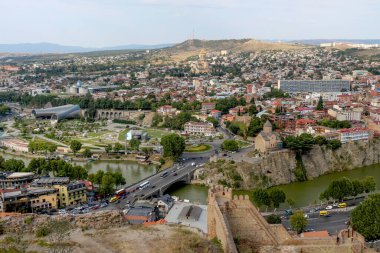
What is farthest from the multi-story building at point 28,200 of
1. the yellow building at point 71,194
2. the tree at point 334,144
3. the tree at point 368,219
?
the tree at point 334,144

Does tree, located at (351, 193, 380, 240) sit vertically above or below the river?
above

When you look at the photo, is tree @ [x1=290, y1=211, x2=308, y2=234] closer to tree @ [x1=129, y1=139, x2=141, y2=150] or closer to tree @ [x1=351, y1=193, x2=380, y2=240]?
tree @ [x1=351, y1=193, x2=380, y2=240]

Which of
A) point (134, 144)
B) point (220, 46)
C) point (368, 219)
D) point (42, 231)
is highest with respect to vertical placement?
point (220, 46)

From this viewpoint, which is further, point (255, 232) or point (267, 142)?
point (267, 142)

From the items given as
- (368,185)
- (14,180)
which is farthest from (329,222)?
(14,180)

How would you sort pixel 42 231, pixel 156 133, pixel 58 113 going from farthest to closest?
pixel 58 113
pixel 156 133
pixel 42 231

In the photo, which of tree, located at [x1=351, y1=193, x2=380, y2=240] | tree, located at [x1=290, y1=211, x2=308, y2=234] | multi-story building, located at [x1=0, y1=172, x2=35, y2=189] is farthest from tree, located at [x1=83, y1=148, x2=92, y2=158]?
tree, located at [x1=351, y1=193, x2=380, y2=240]

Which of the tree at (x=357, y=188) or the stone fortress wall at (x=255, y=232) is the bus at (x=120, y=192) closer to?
the tree at (x=357, y=188)

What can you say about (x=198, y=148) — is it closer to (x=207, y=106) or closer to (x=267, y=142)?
(x=267, y=142)
